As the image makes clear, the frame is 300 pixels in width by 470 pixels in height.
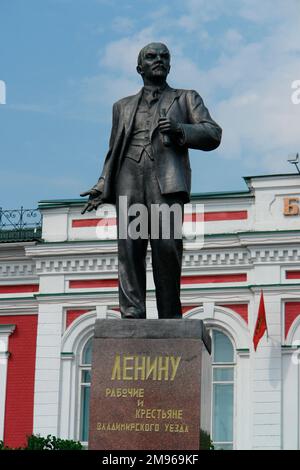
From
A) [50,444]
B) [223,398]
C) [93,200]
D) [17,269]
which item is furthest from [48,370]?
[93,200]

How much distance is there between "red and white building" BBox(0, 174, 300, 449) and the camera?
26.6m

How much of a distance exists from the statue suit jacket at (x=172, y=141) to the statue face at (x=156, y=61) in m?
0.17

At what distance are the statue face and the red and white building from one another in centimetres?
1596

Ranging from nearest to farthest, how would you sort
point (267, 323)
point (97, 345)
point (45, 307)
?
point (97, 345) → point (267, 323) → point (45, 307)

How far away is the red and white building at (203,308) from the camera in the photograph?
2656 cm

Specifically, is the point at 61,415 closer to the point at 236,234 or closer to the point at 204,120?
the point at 236,234

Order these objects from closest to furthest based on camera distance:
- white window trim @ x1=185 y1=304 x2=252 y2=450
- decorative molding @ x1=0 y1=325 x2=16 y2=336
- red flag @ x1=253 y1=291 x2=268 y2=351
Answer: red flag @ x1=253 y1=291 x2=268 y2=351 < white window trim @ x1=185 y1=304 x2=252 y2=450 < decorative molding @ x1=0 y1=325 x2=16 y2=336

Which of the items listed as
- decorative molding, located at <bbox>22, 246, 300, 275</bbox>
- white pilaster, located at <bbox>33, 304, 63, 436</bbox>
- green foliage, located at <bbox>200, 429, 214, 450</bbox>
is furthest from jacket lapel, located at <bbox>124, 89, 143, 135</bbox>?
white pilaster, located at <bbox>33, 304, 63, 436</bbox>

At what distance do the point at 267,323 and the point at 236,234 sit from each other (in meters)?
1.98

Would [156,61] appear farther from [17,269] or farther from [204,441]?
[17,269]

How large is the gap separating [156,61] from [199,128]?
709mm

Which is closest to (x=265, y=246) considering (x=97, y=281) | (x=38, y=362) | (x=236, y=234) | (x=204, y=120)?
(x=236, y=234)

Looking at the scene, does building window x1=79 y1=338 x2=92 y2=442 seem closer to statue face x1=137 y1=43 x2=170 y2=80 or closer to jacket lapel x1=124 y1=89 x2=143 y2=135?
jacket lapel x1=124 y1=89 x2=143 y2=135

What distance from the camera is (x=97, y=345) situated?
1038 centimetres
